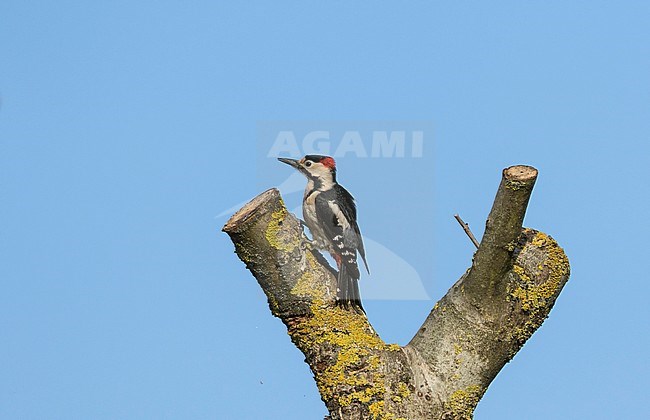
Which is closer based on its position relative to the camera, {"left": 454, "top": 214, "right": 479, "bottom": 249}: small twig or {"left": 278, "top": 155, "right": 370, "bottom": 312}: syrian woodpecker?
{"left": 278, "top": 155, "right": 370, "bottom": 312}: syrian woodpecker

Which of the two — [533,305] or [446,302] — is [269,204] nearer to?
[446,302]

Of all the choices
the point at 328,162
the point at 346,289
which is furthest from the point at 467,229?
the point at 328,162

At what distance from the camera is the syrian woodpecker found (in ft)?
10.5

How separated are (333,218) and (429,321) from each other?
2.11ft

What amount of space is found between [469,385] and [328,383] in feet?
1.86

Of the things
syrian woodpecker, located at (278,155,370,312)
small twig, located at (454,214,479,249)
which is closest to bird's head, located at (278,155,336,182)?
syrian woodpecker, located at (278,155,370,312)

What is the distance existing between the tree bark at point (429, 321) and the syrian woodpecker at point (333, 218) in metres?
0.05

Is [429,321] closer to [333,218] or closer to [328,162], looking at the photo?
[333,218]

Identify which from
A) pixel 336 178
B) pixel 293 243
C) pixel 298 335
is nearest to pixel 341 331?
pixel 298 335

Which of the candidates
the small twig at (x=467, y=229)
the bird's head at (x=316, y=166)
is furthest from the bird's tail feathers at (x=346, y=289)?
the small twig at (x=467, y=229)

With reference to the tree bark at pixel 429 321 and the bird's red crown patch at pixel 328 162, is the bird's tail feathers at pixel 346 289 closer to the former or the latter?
the tree bark at pixel 429 321

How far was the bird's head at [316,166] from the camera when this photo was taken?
125 inches

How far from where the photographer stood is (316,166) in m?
3.21

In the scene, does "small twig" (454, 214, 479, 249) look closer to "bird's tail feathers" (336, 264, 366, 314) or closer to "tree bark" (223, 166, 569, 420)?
"tree bark" (223, 166, 569, 420)
